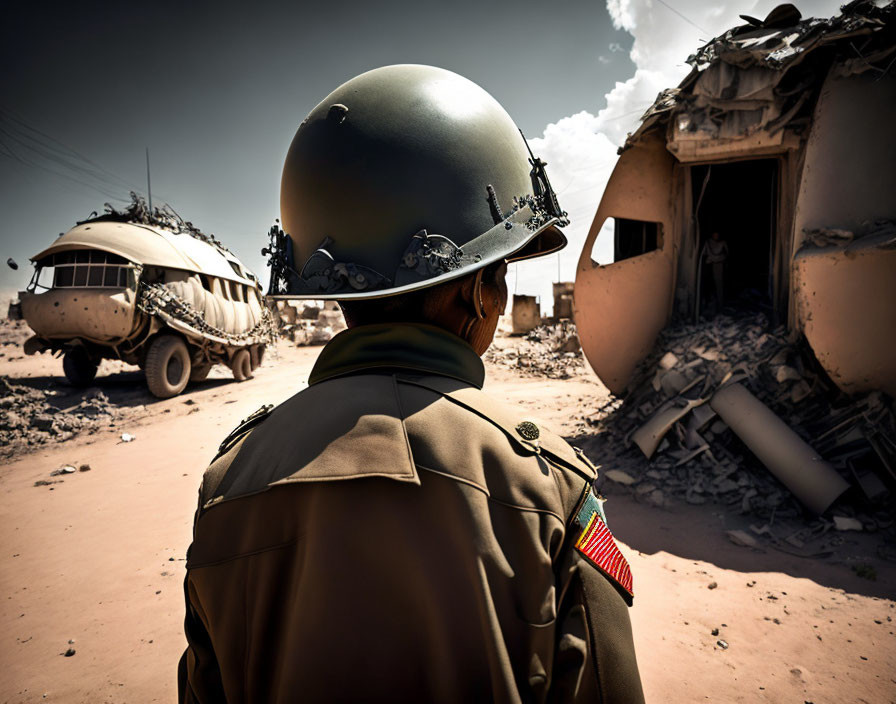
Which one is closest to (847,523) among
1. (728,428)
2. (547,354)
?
(728,428)

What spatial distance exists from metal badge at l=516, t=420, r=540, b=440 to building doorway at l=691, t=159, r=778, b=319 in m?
7.30

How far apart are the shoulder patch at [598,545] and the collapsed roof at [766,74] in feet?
17.7

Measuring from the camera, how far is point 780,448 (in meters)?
4.48

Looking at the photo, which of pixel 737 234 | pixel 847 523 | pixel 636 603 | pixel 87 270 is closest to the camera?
pixel 636 603

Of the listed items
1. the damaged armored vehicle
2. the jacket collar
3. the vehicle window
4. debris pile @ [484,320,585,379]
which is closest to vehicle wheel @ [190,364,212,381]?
the damaged armored vehicle

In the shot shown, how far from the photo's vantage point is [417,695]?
827 mm

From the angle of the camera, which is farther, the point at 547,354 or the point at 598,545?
the point at 547,354

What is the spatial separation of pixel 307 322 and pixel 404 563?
23572 millimetres

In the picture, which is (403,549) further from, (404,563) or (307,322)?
(307,322)

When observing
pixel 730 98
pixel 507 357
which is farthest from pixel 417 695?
pixel 507 357

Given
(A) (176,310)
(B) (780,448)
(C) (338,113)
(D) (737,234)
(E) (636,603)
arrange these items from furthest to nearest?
(A) (176,310)
(D) (737,234)
(B) (780,448)
(E) (636,603)
(C) (338,113)

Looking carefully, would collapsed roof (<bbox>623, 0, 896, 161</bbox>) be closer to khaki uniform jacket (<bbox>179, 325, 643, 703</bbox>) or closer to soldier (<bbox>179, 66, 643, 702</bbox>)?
soldier (<bbox>179, 66, 643, 702</bbox>)

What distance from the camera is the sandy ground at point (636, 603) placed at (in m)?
2.62

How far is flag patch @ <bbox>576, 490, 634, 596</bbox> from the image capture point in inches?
36.5
